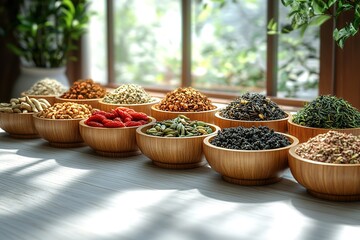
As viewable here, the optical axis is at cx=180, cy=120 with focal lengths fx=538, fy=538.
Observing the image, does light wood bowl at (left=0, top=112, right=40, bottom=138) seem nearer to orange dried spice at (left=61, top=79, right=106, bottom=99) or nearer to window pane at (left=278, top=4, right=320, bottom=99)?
orange dried spice at (left=61, top=79, right=106, bottom=99)

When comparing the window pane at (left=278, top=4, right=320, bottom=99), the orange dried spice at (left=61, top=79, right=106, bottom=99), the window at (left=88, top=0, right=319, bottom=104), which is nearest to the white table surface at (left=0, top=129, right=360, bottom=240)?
the orange dried spice at (left=61, top=79, right=106, bottom=99)

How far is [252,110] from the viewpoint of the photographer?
79.0 inches

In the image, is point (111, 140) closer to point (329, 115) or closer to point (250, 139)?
point (250, 139)

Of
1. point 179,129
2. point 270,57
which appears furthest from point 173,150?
point 270,57

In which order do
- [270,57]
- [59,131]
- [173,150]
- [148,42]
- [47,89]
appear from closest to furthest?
[173,150] → [59,131] → [47,89] → [270,57] → [148,42]

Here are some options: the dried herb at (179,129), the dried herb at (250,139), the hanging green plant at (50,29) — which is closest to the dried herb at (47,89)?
the dried herb at (179,129)

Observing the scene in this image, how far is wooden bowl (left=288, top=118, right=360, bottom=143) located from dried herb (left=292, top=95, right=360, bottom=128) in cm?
3

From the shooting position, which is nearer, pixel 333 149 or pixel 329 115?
pixel 333 149

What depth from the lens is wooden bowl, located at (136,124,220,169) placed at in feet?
5.87

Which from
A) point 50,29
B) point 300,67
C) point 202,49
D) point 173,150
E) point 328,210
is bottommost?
point 328,210

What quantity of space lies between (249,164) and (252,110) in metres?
0.44

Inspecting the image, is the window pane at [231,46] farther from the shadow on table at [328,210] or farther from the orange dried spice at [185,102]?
the shadow on table at [328,210]

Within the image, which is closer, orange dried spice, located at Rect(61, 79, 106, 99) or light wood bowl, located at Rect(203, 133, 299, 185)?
light wood bowl, located at Rect(203, 133, 299, 185)

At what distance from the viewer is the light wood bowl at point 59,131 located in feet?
6.93
